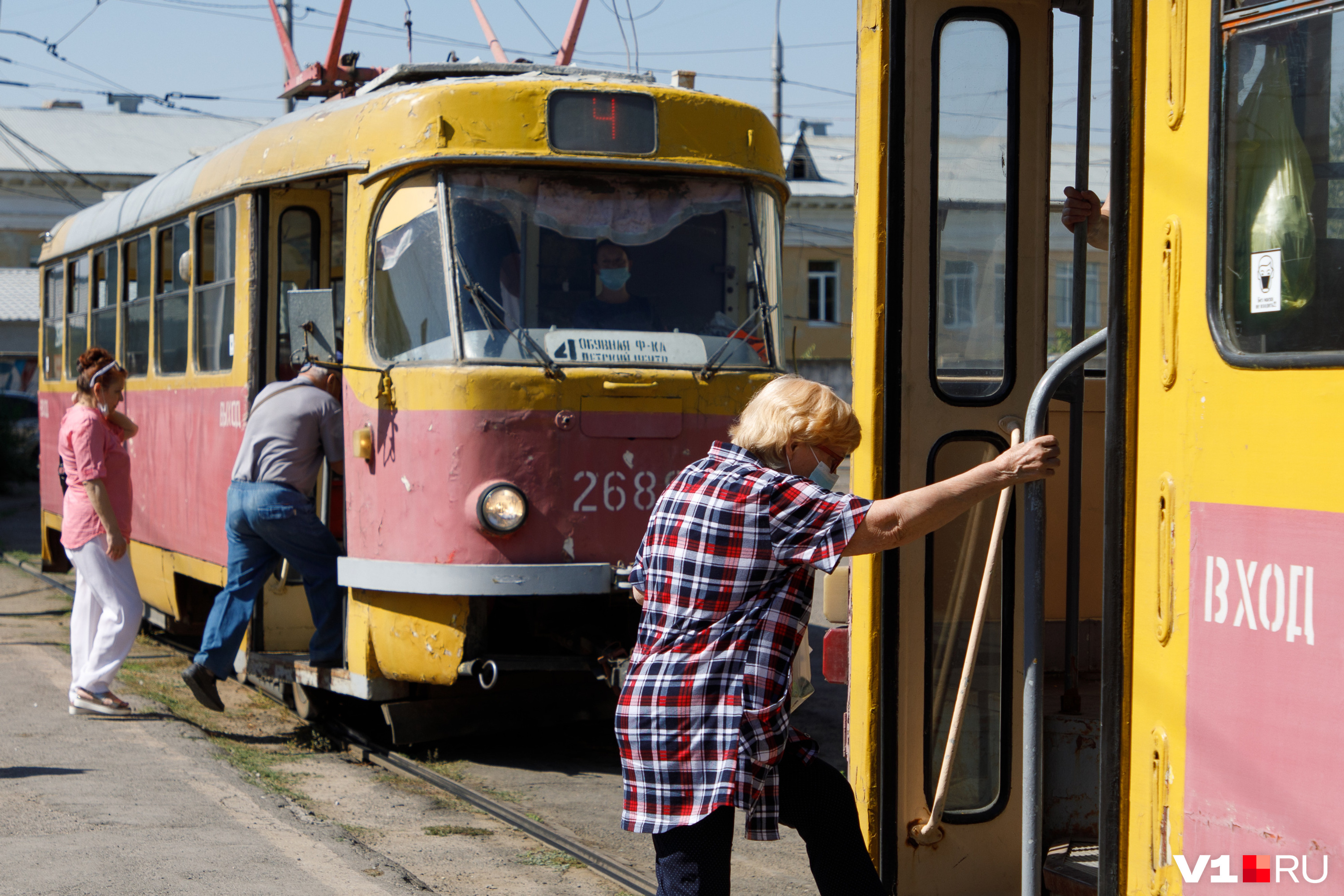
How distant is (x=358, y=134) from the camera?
6938mm

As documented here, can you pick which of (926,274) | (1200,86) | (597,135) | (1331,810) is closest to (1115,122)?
(1200,86)

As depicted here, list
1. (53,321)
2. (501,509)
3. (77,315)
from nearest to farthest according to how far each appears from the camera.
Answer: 1. (501,509)
2. (77,315)
3. (53,321)

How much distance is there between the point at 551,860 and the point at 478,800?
3.12 feet

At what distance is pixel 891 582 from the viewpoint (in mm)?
3713

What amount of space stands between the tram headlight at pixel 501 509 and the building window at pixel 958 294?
9.68 ft

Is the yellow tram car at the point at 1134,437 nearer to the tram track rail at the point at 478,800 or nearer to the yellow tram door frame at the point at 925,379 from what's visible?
the yellow tram door frame at the point at 925,379

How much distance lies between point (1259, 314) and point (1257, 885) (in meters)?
0.92

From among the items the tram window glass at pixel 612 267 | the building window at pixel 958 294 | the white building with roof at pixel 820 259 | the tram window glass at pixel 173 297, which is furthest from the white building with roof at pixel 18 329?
the building window at pixel 958 294

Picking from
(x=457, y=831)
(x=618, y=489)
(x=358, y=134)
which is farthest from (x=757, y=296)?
(x=457, y=831)

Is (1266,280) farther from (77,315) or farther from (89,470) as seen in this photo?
(77,315)

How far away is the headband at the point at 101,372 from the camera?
7.50 m

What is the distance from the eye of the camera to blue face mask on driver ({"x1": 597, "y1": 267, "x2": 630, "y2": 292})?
6730 mm

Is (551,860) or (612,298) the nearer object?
(551,860)

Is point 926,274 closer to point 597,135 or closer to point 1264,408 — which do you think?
point 1264,408
